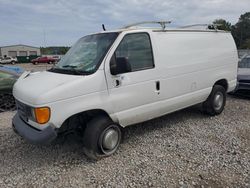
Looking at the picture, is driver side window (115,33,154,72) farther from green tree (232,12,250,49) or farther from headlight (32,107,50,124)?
green tree (232,12,250,49)

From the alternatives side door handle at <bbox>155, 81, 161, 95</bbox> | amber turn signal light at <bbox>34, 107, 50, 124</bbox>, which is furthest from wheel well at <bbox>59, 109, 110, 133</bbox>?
side door handle at <bbox>155, 81, 161, 95</bbox>

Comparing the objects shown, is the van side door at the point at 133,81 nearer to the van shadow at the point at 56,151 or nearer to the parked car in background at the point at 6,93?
the van shadow at the point at 56,151

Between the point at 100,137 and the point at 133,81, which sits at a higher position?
the point at 133,81

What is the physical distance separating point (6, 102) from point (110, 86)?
183 inches

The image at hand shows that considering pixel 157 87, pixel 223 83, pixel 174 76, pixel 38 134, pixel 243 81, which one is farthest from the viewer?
pixel 243 81

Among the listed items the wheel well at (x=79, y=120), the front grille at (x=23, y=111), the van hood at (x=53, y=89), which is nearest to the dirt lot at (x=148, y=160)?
the wheel well at (x=79, y=120)

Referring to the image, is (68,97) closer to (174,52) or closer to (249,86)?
(174,52)

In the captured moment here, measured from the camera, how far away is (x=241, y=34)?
64750 millimetres

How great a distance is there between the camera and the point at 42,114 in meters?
3.34

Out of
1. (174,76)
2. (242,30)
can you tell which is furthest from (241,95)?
(242,30)

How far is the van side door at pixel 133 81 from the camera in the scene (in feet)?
12.7

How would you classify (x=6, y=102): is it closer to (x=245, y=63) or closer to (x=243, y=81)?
(x=243, y=81)

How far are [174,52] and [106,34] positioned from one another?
4.60 ft

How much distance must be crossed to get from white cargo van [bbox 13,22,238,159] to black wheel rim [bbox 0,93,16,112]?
328 centimetres
